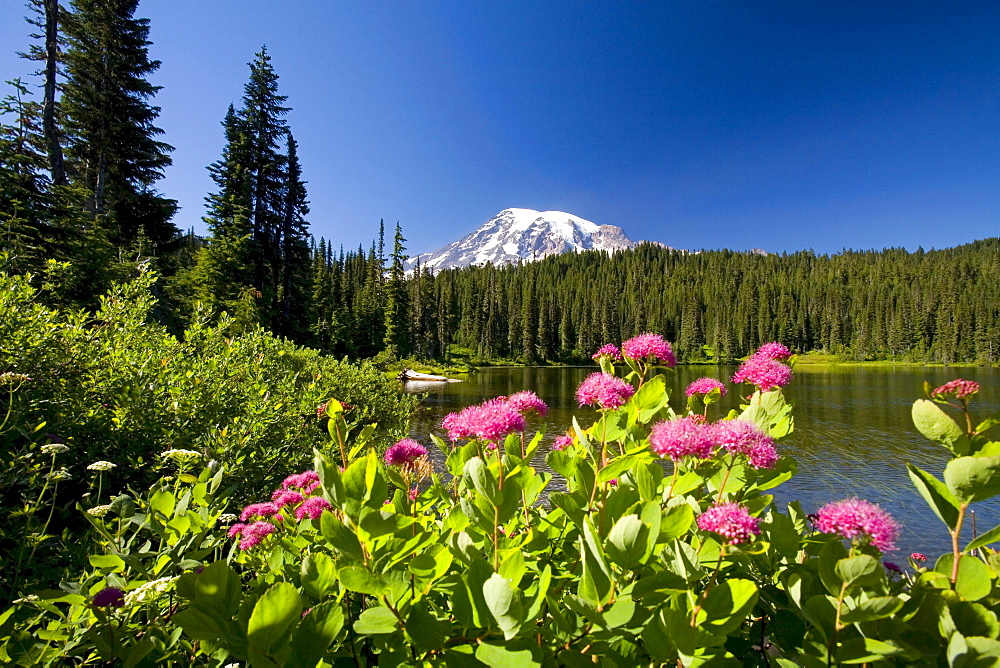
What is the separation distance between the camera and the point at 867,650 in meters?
0.92

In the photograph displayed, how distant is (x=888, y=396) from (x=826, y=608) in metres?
54.5

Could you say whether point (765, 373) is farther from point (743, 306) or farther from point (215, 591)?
point (743, 306)

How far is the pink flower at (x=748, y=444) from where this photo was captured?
1.37 m

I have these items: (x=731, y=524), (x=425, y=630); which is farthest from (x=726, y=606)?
(x=425, y=630)

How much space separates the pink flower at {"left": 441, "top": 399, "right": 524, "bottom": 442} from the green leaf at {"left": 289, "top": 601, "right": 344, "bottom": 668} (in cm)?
79

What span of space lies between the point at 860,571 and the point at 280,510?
2428 mm

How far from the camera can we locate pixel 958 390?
131 centimetres

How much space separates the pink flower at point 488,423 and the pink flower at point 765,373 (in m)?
1.10

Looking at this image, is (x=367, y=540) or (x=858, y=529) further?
(x=858, y=529)

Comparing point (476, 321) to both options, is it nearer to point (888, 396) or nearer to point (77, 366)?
point (888, 396)

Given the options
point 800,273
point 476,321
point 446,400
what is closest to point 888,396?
point 446,400

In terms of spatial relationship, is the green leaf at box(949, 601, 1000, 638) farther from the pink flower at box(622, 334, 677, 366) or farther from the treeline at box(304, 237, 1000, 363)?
the treeline at box(304, 237, 1000, 363)

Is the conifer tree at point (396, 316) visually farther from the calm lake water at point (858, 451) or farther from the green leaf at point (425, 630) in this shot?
the green leaf at point (425, 630)

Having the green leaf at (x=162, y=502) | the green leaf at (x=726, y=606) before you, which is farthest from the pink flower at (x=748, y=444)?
the green leaf at (x=162, y=502)
